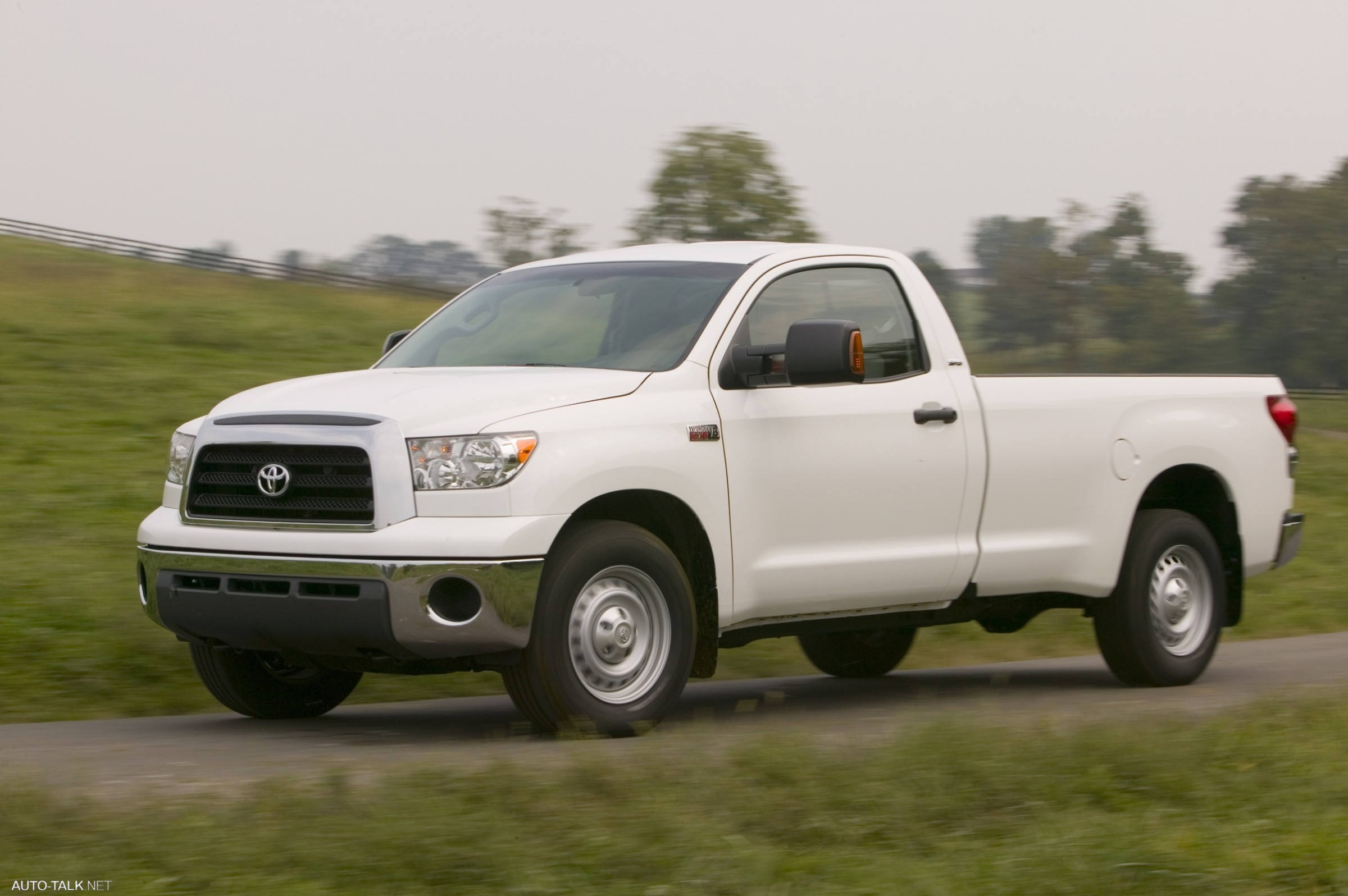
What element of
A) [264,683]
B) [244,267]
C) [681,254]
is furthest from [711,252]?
[244,267]

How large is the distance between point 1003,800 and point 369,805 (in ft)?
5.89

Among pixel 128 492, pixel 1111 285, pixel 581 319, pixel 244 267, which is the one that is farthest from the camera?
pixel 1111 285

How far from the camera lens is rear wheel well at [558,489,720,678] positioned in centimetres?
716

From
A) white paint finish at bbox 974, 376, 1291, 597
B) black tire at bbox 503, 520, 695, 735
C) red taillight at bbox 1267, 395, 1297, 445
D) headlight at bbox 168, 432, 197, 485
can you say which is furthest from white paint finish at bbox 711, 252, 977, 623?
red taillight at bbox 1267, 395, 1297, 445

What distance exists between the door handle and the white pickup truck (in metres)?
0.01

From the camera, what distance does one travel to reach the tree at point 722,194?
245 ft

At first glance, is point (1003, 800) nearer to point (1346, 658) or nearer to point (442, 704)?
point (442, 704)

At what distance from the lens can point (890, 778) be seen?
17.7ft

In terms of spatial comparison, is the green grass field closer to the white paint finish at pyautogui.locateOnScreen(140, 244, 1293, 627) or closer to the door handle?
the white paint finish at pyautogui.locateOnScreen(140, 244, 1293, 627)

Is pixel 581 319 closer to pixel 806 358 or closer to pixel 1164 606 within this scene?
pixel 806 358

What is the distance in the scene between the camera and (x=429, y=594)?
253 inches

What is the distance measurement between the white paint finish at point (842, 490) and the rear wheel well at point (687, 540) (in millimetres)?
130

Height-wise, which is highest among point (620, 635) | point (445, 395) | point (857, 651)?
point (445, 395)

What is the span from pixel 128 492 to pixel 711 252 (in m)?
5.98
